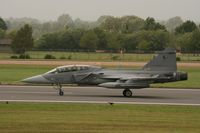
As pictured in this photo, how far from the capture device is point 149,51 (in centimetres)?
10500

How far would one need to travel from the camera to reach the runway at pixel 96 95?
26109mm

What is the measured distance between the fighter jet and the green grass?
5569mm

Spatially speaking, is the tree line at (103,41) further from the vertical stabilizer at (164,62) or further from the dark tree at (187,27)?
the vertical stabilizer at (164,62)

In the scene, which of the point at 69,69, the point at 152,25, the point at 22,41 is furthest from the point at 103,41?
the point at 69,69

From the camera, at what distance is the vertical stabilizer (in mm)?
29422

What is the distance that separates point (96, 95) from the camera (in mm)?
29625

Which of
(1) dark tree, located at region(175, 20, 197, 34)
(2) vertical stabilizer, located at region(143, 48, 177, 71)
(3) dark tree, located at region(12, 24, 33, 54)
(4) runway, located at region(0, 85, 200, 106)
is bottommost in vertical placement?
(4) runway, located at region(0, 85, 200, 106)

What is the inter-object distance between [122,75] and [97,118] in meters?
11.2

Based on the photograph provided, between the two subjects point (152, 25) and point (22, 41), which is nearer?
A: point (22, 41)

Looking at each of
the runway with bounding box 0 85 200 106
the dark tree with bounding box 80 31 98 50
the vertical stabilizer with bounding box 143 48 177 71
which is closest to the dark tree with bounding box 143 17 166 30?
the dark tree with bounding box 80 31 98 50

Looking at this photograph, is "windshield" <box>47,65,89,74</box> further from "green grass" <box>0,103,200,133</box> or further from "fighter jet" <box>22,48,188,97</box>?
"green grass" <box>0,103,200,133</box>

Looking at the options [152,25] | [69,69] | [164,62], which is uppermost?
[152,25]

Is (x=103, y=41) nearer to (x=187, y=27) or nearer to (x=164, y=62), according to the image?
(x=187, y=27)

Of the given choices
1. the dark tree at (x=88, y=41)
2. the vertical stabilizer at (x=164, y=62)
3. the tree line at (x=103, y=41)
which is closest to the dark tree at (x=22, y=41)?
the tree line at (x=103, y=41)
